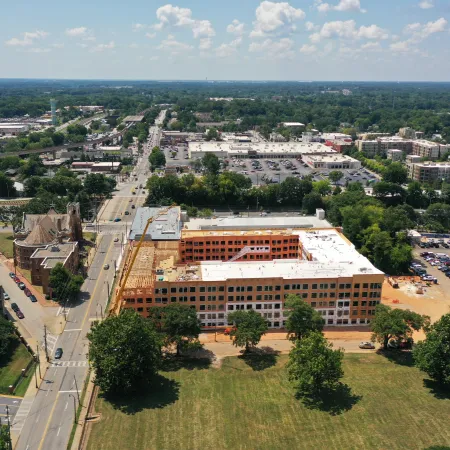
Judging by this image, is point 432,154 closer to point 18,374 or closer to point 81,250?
point 81,250

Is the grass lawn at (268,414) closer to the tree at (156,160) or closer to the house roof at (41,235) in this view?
the house roof at (41,235)

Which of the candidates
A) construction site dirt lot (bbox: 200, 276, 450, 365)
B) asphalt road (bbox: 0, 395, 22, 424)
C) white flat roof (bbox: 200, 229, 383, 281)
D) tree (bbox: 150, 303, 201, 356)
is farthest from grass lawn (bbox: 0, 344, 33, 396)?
white flat roof (bbox: 200, 229, 383, 281)

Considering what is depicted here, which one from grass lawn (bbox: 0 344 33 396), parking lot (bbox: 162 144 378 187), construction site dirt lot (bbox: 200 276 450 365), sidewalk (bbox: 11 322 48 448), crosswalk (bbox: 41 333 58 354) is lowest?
construction site dirt lot (bbox: 200 276 450 365)

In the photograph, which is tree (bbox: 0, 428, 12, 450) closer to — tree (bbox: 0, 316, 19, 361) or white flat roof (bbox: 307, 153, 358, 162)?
tree (bbox: 0, 316, 19, 361)

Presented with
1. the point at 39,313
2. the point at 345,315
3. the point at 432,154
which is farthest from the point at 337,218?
the point at 432,154

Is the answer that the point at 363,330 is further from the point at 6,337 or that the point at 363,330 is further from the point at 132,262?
the point at 6,337

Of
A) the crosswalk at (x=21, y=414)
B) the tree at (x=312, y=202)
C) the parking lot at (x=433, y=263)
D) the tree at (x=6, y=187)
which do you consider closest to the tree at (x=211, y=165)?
the tree at (x=312, y=202)
